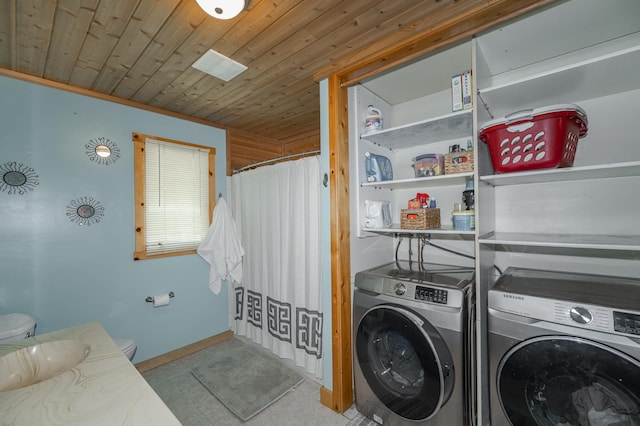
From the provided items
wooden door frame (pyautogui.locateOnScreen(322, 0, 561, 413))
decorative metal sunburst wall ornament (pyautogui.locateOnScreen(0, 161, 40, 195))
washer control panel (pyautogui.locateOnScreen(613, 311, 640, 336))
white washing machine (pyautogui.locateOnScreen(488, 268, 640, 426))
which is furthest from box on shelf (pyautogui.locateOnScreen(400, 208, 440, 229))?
decorative metal sunburst wall ornament (pyautogui.locateOnScreen(0, 161, 40, 195))

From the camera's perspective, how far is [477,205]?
4.24ft

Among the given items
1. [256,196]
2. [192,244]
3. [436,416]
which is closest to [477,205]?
[436,416]

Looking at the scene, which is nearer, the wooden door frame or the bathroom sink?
the bathroom sink

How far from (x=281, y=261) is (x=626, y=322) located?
209 centimetres

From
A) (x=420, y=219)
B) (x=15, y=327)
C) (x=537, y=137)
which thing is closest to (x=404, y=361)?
(x=420, y=219)

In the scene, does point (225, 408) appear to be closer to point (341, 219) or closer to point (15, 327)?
point (15, 327)

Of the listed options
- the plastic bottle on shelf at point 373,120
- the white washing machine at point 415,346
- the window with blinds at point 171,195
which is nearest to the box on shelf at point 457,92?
the plastic bottle on shelf at point 373,120

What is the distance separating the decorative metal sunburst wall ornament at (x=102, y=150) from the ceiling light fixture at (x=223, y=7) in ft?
5.53

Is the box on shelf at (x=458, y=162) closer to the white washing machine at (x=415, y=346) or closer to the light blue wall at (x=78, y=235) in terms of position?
the white washing machine at (x=415, y=346)

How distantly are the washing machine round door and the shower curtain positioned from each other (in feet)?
4.31

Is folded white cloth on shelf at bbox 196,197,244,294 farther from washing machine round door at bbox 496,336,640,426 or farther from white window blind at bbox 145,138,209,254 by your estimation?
washing machine round door at bbox 496,336,640,426

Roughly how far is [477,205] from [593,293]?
57 centimetres

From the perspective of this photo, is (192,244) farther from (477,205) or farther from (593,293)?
(593,293)

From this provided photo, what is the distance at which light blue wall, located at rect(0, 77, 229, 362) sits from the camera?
1832 millimetres
